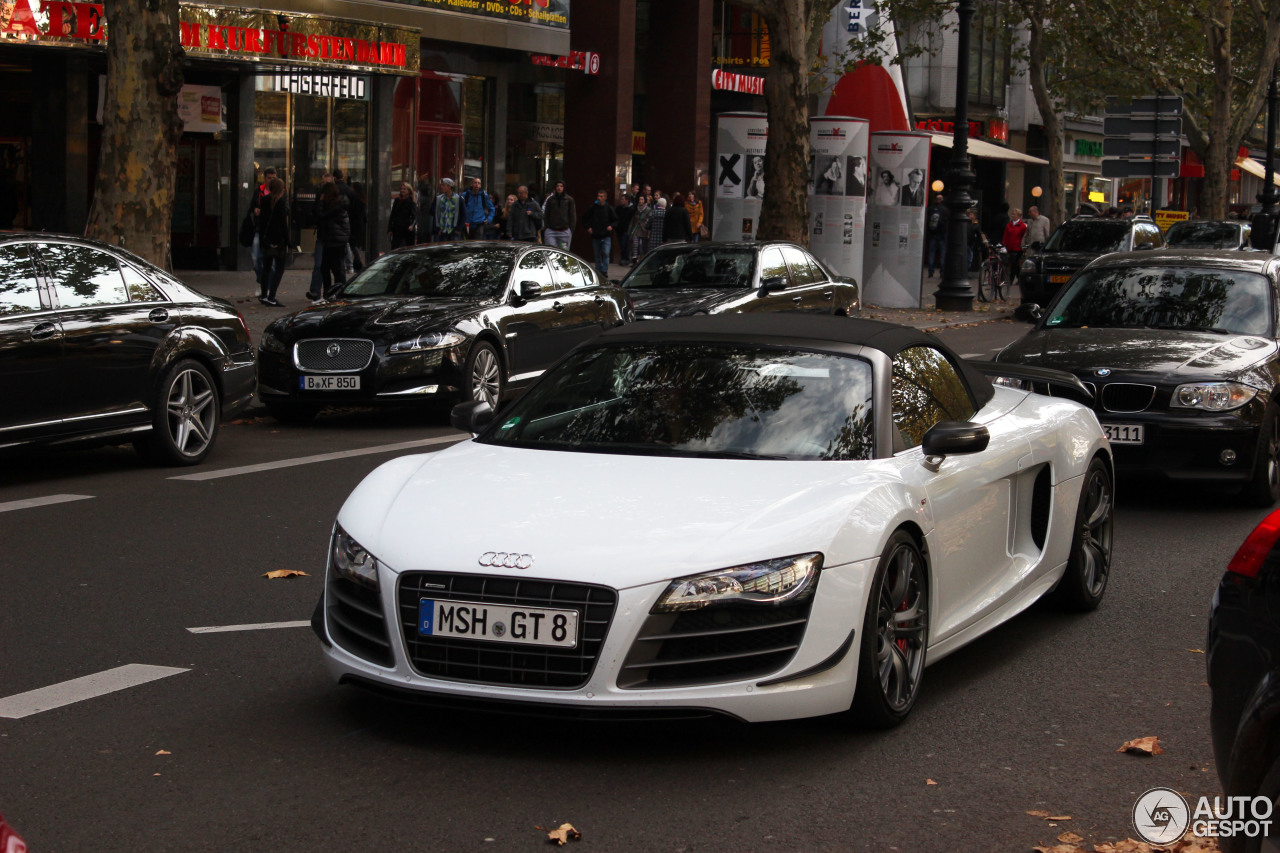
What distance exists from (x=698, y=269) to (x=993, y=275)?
16.3 m

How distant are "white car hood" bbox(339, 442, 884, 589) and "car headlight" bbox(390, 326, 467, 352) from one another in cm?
796

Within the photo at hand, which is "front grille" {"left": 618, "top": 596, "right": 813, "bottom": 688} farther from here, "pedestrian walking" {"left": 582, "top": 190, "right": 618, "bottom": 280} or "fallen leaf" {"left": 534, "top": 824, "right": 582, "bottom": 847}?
"pedestrian walking" {"left": 582, "top": 190, "right": 618, "bottom": 280}

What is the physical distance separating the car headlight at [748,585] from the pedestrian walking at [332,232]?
19.4m

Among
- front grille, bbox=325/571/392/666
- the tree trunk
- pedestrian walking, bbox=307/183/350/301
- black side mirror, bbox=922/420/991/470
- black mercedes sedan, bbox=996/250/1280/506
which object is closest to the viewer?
front grille, bbox=325/571/392/666

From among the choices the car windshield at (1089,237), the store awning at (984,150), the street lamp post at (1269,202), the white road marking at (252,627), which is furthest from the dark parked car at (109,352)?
the store awning at (984,150)

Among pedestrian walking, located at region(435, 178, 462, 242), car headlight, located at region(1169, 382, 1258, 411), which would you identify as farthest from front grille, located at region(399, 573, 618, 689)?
pedestrian walking, located at region(435, 178, 462, 242)

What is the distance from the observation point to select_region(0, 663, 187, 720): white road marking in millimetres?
5527

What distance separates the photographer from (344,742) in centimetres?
517

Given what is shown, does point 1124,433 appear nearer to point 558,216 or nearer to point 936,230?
point 558,216

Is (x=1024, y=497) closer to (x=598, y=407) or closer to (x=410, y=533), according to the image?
(x=598, y=407)

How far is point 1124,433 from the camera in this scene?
10078 millimetres

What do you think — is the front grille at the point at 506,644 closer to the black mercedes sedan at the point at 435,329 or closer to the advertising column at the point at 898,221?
the black mercedes sedan at the point at 435,329

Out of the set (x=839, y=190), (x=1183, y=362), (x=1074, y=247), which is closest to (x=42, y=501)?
(x=1183, y=362)

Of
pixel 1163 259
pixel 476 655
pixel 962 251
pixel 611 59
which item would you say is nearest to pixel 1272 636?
pixel 476 655
